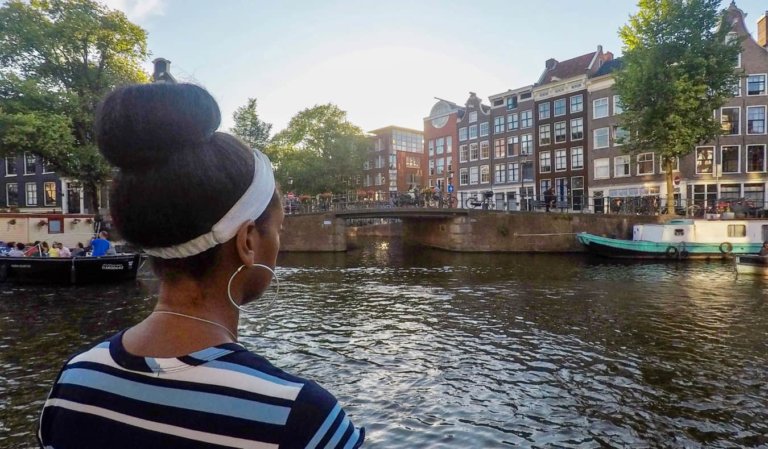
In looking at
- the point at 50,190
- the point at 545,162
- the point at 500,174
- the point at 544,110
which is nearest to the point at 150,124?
the point at 545,162

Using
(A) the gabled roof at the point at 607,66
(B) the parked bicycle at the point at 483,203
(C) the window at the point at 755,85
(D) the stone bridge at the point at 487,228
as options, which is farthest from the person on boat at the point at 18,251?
(C) the window at the point at 755,85

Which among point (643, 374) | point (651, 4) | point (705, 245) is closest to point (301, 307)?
point (643, 374)

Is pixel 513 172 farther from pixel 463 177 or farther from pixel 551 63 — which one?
pixel 551 63

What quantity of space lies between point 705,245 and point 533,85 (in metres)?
26.4

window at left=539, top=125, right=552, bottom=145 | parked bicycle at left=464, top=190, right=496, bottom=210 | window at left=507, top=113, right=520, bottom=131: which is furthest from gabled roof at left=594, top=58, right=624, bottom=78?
parked bicycle at left=464, top=190, right=496, bottom=210

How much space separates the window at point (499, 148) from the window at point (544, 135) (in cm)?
451

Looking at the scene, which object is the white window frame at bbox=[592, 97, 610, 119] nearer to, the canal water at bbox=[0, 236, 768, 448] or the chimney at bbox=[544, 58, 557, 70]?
the chimney at bbox=[544, 58, 557, 70]

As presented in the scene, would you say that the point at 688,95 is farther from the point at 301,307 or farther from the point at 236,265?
the point at 236,265

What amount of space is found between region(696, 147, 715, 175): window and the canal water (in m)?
22.8

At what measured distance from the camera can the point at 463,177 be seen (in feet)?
184

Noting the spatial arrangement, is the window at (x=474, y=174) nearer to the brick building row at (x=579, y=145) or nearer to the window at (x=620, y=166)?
the brick building row at (x=579, y=145)

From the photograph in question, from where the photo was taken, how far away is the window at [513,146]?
162 ft

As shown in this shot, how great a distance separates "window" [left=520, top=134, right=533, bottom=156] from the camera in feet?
158

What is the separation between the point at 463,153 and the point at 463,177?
8.56ft
